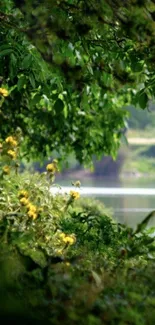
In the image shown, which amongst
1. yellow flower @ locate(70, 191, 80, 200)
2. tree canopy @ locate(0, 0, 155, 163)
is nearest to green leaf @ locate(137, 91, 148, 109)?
tree canopy @ locate(0, 0, 155, 163)

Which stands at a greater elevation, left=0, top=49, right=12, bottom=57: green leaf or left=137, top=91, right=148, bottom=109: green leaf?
left=0, top=49, right=12, bottom=57: green leaf

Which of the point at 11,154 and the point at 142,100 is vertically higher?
the point at 142,100

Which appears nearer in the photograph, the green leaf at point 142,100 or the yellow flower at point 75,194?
the green leaf at point 142,100

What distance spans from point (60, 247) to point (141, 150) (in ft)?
188

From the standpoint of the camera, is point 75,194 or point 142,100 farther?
point 75,194

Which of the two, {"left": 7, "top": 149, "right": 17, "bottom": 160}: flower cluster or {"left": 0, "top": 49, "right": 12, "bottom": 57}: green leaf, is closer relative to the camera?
{"left": 0, "top": 49, "right": 12, "bottom": 57}: green leaf

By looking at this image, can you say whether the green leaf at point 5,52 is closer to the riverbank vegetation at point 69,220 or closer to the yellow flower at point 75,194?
the riverbank vegetation at point 69,220

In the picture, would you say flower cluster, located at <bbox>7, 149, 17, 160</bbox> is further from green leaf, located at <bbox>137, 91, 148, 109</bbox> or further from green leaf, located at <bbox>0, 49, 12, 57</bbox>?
green leaf, located at <bbox>137, 91, 148, 109</bbox>

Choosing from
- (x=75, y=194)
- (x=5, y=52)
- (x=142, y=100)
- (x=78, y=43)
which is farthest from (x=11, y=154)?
(x=142, y=100)

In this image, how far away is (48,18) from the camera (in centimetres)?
407

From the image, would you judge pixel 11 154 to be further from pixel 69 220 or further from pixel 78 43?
pixel 69 220

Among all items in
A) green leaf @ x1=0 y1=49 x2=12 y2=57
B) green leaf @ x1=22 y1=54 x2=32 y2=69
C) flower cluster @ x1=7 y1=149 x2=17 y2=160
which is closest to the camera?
green leaf @ x1=22 y1=54 x2=32 y2=69

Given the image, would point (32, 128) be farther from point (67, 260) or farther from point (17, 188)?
point (67, 260)

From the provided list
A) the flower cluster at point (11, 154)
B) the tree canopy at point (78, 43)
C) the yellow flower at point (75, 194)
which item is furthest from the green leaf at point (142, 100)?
the yellow flower at point (75, 194)
